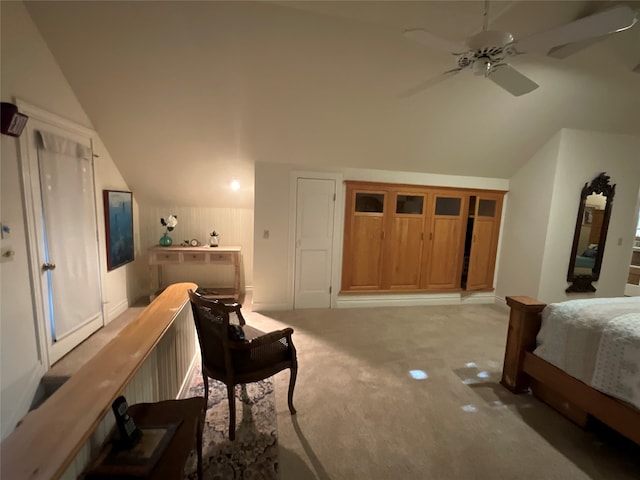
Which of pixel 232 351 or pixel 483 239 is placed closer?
pixel 232 351

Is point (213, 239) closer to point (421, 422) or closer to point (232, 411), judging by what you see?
point (232, 411)

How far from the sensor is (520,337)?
2354mm

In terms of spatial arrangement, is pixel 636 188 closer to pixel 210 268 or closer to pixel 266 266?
pixel 266 266

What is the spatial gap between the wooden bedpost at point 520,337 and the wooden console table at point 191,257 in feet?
10.8

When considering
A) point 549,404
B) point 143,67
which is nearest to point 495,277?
point 549,404

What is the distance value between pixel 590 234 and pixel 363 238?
10.2ft

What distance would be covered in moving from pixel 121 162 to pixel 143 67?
1.46 meters

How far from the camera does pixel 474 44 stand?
161 centimetres

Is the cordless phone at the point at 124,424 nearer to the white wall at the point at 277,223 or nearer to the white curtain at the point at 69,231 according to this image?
the white curtain at the point at 69,231

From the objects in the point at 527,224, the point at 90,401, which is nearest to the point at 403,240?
the point at 527,224

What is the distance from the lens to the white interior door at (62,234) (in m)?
2.31

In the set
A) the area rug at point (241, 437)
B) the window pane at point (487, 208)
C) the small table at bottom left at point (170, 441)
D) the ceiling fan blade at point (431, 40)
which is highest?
the ceiling fan blade at point (431, 40)

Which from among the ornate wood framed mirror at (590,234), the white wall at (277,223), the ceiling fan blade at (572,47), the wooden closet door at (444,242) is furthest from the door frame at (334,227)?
the ornate wood framed mirror at (590,234)

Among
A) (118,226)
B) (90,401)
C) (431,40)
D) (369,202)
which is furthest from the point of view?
(369,202)
